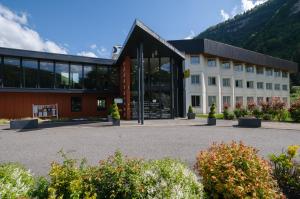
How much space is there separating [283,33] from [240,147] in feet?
337

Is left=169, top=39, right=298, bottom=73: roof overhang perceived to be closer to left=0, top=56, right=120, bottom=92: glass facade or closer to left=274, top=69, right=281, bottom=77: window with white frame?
left=274, top=69, right=281, bottom=77: window with white frame

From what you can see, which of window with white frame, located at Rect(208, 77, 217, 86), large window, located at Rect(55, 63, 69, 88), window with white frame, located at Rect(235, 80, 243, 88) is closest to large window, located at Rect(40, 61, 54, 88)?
large window, located at Rect(55, 63, 69, 88)

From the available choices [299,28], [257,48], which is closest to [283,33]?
[299,28]

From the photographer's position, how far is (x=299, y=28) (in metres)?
89.6

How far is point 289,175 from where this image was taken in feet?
16.8

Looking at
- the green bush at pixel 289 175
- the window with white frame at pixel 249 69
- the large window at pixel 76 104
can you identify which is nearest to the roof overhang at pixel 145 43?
the large window at pixel 76 104

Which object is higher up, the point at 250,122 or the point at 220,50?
the point at 220,50

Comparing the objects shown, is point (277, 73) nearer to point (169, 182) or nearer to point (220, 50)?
point (220, 50)

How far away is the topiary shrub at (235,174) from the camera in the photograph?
12.8 ft

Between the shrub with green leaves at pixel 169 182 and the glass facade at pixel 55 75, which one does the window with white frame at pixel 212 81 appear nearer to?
the glass facade at pixel 55 75

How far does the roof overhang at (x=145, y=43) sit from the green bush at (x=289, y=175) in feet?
56.4

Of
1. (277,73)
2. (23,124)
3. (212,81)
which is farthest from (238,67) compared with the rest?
(23,124)

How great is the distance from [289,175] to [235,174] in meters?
1.94

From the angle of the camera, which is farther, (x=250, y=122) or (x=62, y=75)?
(x=62, y=75)
